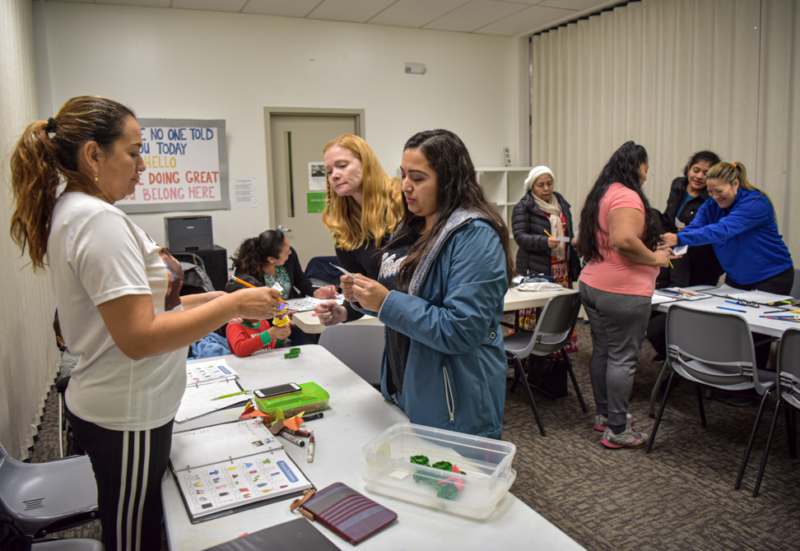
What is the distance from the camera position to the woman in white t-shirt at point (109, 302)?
0.98 metres

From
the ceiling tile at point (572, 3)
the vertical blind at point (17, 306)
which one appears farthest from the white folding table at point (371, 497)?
the ceiling tile at point (572, 3)

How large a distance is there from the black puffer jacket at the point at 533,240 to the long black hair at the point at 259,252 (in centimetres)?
187

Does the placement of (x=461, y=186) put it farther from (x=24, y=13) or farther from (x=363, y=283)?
(x=24, y=13)

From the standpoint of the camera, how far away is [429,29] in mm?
5656

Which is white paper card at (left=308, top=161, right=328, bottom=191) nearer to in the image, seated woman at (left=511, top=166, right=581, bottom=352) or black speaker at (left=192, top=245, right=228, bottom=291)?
black speaker at (left=192, top=245, right=228, bottom=291)

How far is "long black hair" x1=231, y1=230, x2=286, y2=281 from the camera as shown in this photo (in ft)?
10.9

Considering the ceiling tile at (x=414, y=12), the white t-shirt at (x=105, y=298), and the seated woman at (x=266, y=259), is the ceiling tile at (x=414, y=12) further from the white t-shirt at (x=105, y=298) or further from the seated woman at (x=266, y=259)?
the white t-shirt at (x=105, y=298)

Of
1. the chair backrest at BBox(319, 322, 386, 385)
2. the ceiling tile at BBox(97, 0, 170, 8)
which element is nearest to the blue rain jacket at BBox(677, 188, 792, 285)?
the chair backrest at BBox(319, 322, 386, 385)

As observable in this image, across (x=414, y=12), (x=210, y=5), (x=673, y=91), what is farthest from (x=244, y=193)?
(x=673, y=91)

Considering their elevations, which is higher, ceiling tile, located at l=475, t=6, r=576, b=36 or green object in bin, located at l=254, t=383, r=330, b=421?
ceiling tile, located at l=475, t=6, r=576, b=36

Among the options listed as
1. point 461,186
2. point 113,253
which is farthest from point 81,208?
point 461,186

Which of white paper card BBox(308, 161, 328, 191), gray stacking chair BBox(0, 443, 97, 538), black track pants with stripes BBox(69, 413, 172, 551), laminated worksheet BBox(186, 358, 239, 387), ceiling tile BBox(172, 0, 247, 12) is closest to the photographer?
black track pants with stripes BBox(69, 413, 172, 551)

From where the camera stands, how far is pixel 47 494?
159cm

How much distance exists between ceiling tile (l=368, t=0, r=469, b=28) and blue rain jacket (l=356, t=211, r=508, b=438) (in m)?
4.20
